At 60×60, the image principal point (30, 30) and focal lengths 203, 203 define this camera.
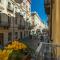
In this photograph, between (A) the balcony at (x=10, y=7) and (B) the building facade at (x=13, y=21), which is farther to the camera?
(A) the balcony at (x=10, y=7)

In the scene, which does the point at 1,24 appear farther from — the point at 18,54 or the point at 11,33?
the point at 18,54

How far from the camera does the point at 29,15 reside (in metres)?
2.25

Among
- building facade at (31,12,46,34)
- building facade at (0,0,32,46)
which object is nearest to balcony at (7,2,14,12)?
building facade at (0,0,32,46)

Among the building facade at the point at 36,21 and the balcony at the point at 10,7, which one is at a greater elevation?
the balcony at the point at 10,7

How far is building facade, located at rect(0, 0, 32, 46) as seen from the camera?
1711 mm

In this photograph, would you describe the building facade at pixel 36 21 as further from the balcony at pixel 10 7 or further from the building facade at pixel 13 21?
the balcony at pixel 10 7

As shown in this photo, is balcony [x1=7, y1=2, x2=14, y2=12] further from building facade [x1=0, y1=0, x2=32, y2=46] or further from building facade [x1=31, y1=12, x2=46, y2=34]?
building facade [x1=31, y1=12, x2=46, y2=34]

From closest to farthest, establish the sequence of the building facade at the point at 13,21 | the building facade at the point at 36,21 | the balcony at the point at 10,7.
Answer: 1. the building facade at the point at 13,21
2. the balcony at the point at 10,7
3. the building facade at the point at 36,21

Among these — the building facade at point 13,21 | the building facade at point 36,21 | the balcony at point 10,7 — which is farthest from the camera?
the building facade at point 36,21

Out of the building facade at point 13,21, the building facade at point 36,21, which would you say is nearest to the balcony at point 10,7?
the building facade at point 13,21

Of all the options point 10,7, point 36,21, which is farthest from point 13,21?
point 36,21

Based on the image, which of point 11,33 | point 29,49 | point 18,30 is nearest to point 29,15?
point 18,30

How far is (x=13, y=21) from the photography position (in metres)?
1.85

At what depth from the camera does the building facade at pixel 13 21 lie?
5.61 feet
